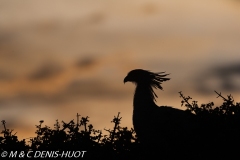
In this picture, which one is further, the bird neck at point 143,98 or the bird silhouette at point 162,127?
the bird neck at point 143,98

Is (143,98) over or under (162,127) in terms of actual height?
over

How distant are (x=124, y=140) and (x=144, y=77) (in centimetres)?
320

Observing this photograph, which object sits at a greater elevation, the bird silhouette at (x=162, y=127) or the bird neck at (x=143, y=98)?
the bird neck at (x=143, y=98)

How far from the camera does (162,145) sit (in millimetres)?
15508

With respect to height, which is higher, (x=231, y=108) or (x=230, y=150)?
(x=231, y=108)

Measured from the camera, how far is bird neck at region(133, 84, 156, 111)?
16750 millimetres

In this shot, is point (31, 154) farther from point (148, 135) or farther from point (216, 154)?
point (216, 154)

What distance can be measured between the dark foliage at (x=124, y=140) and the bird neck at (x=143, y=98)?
184cm

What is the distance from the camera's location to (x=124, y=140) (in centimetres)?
1478

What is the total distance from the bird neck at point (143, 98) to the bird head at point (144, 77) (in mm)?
156

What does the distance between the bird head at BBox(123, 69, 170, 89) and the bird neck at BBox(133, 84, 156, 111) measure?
0.16 meters

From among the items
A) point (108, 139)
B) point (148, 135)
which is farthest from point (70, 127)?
point (148, 135)

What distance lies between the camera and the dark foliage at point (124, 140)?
45.1ft

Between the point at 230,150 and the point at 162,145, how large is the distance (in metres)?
2.36
